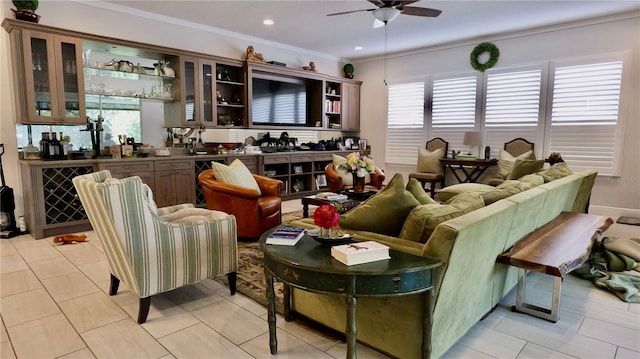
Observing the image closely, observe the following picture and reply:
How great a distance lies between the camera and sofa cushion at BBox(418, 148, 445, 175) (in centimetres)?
694

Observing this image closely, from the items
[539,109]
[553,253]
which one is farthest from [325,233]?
[539,109]

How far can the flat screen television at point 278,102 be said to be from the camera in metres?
6.54

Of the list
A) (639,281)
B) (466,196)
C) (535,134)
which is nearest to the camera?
(466,196)

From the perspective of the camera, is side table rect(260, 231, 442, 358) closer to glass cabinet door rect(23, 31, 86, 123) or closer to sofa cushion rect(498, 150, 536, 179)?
glass cabinet door rect(23, 31, 86, 123)

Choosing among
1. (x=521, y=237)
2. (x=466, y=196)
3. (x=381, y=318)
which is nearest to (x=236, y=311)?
(x=381, y=318)

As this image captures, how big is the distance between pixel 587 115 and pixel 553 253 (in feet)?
14.7

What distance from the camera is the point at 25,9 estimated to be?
4.12m

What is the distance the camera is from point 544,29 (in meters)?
5.94

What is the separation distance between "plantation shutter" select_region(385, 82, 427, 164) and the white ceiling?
41.1 inches

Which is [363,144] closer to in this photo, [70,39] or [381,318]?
[70,39]

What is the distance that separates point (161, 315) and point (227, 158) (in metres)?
3.47

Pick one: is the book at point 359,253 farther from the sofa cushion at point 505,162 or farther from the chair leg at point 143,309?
the sofa cushion at point 505,162

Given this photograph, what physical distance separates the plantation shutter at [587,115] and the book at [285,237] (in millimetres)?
5624

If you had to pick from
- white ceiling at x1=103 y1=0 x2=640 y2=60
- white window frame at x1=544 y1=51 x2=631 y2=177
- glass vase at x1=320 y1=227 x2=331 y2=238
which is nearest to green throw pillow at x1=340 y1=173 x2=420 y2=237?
glass vase at x1=320 y1=227 x2=331 y2=238
